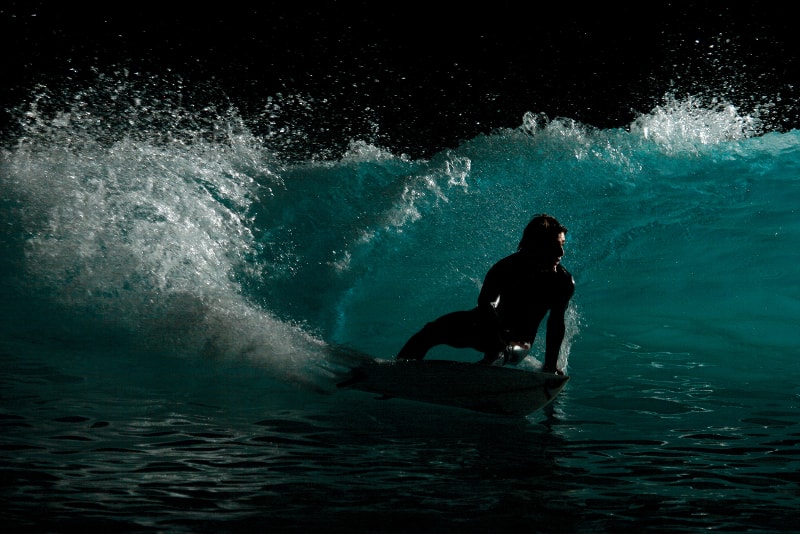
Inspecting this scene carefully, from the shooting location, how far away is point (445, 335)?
4562 mm

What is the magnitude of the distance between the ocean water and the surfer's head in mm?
980

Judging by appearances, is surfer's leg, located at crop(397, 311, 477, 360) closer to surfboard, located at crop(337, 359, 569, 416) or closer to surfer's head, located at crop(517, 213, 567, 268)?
surfboard, located at crop(337, 359, 569, 416)

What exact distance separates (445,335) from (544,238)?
2.93 ft

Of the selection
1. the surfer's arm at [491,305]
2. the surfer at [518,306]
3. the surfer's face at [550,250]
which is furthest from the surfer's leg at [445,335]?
the surfer's face at [550,250]

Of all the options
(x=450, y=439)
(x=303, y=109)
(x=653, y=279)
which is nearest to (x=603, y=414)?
(x=450, y=439)

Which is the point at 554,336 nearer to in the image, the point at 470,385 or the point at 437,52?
the point at 470,385

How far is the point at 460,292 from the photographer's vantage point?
9086mm

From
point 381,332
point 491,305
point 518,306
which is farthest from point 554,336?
A: point 381,332

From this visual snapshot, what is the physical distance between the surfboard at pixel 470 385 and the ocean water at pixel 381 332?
0.11 metres

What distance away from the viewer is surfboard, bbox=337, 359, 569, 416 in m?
4.11

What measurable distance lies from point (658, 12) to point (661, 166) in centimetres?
1017

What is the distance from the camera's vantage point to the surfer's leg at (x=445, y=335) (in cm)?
449

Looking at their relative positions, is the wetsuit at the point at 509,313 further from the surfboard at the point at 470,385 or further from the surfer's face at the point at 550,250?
the surfboard at the point at 470,385

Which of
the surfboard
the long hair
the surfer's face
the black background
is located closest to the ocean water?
the surfboard
